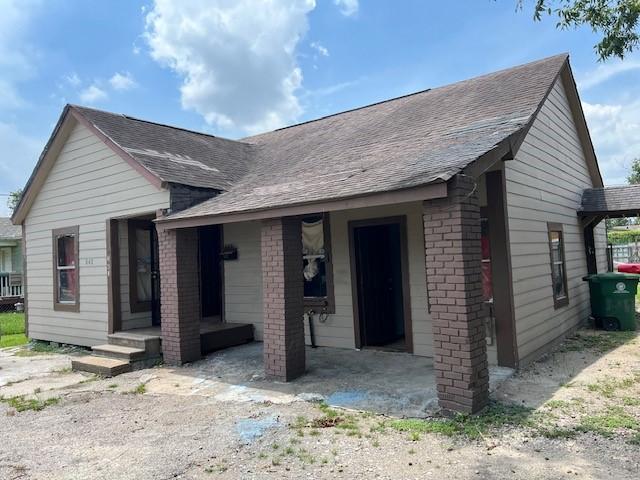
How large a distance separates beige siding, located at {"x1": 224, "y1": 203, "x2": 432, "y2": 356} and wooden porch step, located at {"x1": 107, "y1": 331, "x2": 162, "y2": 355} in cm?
184

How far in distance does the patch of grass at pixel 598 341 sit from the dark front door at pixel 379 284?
270 cm

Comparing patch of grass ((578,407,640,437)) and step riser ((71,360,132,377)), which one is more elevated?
step riser ((71,360,132,377))

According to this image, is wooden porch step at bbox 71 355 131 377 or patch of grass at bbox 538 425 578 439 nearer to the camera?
patch of grass at bbox 538 425 578 439

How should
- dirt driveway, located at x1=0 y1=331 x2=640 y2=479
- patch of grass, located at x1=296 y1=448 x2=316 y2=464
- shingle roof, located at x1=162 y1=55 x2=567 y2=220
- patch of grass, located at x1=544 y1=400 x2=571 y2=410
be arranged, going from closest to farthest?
dirt driveway, located at x1=0 y1=331 x2=640 y2=479 → patch of grass, located at x1=296 y1=448 x2=316 y2=464 → patch of grass, located at x1=544 y1=400 x2=571 y2=410 → shingle roof, located at x1=162 y1=55 x2=567 y2=220

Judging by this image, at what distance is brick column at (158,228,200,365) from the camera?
7504mm

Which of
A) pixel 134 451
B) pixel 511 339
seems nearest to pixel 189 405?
pixel 134 451

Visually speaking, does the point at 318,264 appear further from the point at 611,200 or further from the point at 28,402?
the point at 611,200

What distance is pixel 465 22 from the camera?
8.98 meters

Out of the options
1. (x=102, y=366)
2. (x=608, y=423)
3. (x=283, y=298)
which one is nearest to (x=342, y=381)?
(x=283, y=298)

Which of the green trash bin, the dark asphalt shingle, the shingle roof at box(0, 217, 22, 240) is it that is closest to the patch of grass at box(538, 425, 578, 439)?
the dark asphalt shingle

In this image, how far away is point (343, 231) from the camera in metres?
8.06

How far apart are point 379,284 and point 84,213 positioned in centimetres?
589

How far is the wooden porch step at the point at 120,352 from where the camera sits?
767 cm

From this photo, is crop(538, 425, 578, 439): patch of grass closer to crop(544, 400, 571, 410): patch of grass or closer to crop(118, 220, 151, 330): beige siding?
crop(544, 400, 571, 410): patch of grass
